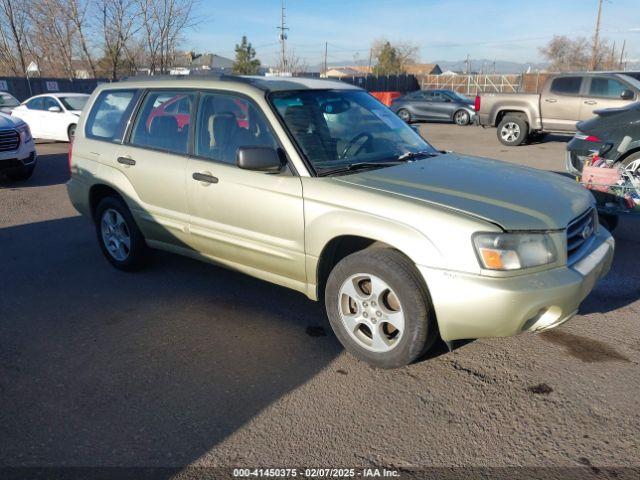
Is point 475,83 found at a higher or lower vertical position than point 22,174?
higher

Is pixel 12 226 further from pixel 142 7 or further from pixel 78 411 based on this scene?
pixel 142 7

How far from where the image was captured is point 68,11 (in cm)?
2789

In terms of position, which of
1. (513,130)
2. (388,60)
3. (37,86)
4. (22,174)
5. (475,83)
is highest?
(388,60)

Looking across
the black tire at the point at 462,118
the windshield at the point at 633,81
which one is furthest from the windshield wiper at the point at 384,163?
the black tire at the point at 462,118

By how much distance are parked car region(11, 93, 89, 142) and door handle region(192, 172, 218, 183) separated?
40.4 ft

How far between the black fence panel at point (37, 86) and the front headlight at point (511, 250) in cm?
2518

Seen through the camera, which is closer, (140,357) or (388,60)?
(140,357)

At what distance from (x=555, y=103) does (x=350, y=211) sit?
479 inches

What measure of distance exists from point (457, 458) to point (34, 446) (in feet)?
7.04

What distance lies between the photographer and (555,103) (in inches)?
535

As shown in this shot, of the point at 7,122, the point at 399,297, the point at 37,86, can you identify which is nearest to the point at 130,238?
the point at 399,297

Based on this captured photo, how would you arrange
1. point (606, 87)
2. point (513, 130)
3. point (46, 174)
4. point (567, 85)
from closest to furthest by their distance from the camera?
1. point (46, 174)
2. point (606, 87)
3. point (567, 85)
4. point (513, 130)

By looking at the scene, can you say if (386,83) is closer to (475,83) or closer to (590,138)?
(475,83)

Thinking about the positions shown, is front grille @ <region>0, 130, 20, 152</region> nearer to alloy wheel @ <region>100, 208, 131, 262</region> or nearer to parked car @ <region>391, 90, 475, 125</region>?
alloy wheel @ <region>100, 208, 131, 262</region>
